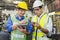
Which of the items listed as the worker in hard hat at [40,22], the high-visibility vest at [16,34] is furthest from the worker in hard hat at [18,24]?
the worker in hard hat at [40,22]

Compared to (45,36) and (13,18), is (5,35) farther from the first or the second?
(45,36)

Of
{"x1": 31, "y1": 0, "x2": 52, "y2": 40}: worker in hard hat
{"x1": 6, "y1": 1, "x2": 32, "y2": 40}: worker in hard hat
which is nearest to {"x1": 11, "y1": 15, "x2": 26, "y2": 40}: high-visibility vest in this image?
{"x1": 6, "y1": 1, "x2": 32, "y2": 40}: worker in hard hat

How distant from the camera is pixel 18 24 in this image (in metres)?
3.34

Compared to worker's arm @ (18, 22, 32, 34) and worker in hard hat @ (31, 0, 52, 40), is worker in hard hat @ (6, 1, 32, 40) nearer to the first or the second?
worker's arm @ (18, 22, 32, 34)

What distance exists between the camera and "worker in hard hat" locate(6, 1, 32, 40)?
132 inches

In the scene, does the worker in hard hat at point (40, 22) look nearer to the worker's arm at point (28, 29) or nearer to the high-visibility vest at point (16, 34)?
the worker's arm at point (28, 29)

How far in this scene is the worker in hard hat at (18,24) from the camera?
11.0 feet

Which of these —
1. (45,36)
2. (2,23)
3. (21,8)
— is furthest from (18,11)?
(2,23)

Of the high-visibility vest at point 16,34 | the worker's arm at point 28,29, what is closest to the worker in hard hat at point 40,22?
the worker's arm at point 28,29

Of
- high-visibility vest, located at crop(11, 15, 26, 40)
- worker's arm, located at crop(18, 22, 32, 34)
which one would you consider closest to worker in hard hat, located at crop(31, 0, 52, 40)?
worker's arm, located at crop(18, 22, 32, 34)

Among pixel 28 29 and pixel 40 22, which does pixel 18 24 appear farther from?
pixel 40 22

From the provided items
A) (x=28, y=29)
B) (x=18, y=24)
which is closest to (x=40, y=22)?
(x=28, y=29)

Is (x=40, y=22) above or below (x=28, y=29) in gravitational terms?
above

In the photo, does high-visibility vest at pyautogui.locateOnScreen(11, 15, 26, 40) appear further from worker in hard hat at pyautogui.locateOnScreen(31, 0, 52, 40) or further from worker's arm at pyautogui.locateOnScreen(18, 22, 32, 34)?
worker in hard hat at pyautogui.locateOnScreen(31, 0, 52, 40)
